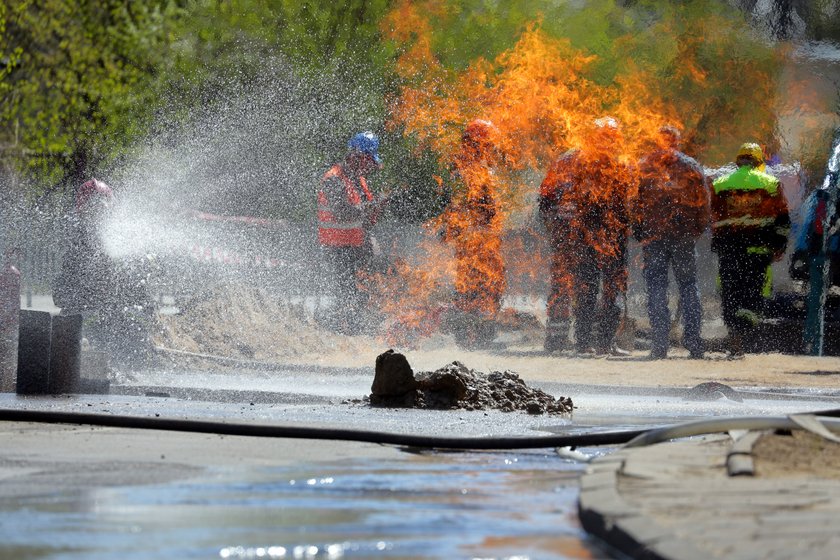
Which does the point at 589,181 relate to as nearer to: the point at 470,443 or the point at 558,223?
the point at 558,223

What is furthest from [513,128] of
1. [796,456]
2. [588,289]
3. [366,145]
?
[796,456]

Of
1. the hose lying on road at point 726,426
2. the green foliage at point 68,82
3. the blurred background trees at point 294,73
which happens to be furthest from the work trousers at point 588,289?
the hose lying on road at point 726,426

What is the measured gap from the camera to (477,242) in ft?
65.3

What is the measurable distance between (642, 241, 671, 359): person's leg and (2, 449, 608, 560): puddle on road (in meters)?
10.2

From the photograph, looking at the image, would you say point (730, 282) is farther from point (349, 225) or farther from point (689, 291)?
point (349, 225)

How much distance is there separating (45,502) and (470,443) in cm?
288

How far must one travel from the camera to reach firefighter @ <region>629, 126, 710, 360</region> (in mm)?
17906

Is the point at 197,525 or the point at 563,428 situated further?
the point at 563,428

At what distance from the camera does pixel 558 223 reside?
18328mm

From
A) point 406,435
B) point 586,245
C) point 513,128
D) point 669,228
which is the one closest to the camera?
point 406,435

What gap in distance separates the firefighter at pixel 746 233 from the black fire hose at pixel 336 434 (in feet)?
33.1

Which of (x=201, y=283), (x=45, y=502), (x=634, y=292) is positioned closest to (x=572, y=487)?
(x=45, y=502)

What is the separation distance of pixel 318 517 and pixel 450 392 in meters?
5.98

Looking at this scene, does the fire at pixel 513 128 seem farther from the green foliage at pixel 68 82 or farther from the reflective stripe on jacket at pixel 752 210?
the green foliage at pixel 68 82
